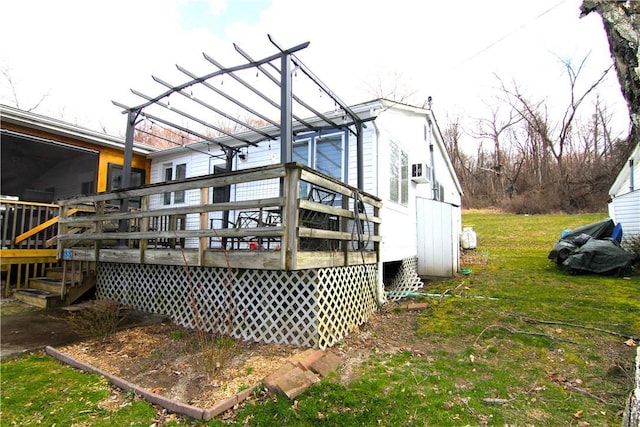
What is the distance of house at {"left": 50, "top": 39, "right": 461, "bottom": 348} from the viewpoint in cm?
408

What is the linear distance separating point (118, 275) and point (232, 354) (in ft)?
11.3

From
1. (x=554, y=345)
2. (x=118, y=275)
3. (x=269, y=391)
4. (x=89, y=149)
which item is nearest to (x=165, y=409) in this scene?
(x=269, y=391)

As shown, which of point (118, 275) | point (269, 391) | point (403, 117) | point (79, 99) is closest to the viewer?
point (269, 391)

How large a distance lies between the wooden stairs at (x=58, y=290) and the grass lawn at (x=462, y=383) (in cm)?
243

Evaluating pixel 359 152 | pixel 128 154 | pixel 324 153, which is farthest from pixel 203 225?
pixel 324 153

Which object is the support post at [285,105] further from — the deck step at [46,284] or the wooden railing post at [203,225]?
the deck step at [46,284]

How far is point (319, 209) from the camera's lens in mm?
4086

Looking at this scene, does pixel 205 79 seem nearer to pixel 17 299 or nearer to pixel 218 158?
pixel 218 158

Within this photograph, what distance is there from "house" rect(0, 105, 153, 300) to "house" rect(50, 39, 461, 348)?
832 millimetres

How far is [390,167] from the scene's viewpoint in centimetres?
739

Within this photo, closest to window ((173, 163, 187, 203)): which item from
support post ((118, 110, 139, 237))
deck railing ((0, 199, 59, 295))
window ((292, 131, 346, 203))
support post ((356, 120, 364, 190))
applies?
deck railing ((0, 199, 59, 295))

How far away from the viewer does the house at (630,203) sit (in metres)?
10.3

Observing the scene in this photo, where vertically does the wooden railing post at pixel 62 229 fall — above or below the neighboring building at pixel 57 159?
below

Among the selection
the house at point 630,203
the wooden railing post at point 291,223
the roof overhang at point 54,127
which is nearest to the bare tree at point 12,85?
the roof overhang at point 54,127
